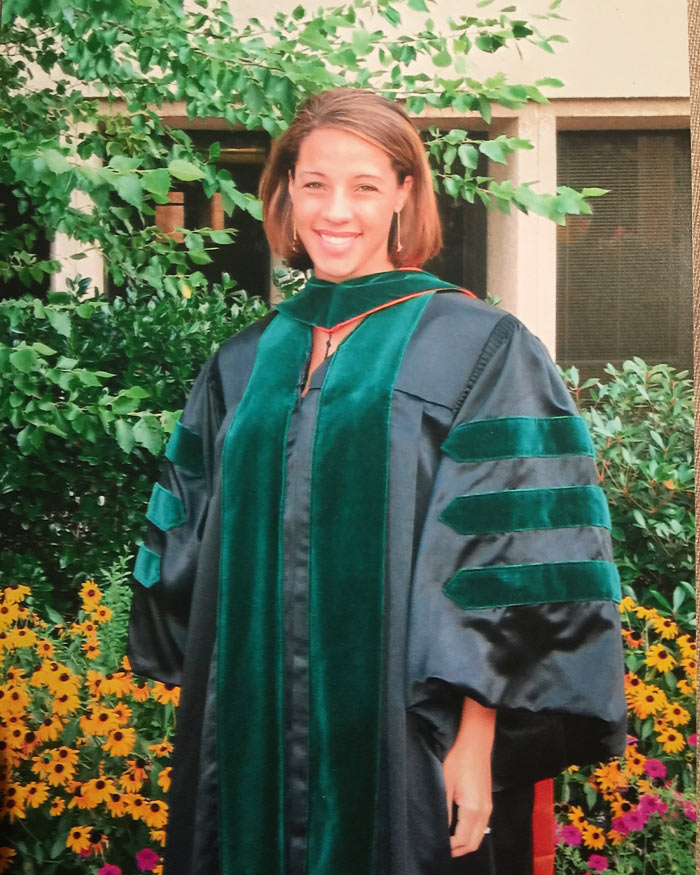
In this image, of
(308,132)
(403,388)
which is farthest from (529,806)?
(308,132)

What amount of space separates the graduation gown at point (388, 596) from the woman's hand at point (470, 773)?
0.02 metres

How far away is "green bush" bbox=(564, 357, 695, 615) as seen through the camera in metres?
1.92

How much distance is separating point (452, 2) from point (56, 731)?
5.64 feet

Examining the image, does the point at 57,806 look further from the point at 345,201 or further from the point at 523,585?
the point at 345,201

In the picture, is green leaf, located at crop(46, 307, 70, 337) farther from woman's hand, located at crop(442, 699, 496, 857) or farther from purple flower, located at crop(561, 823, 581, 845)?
purple flower, located at crop(561, 823, 581, 845)

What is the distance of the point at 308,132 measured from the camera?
1730mm

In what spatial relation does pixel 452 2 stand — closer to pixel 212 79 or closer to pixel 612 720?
pixel 212 79

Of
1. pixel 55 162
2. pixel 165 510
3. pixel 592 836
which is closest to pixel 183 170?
pixel 55 162

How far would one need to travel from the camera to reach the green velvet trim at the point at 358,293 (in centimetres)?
170

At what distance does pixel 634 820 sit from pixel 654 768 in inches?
4.7

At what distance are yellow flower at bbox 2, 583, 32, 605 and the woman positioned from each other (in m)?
0.54

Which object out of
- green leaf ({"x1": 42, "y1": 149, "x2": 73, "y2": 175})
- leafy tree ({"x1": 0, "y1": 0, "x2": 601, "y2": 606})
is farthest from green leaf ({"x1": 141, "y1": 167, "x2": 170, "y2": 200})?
green leaf ({"x1": 42, "y1": 149, "x2": 73, "y2": 175})

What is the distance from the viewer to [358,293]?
1714 millimetres

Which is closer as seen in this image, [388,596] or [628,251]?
[388,596]
